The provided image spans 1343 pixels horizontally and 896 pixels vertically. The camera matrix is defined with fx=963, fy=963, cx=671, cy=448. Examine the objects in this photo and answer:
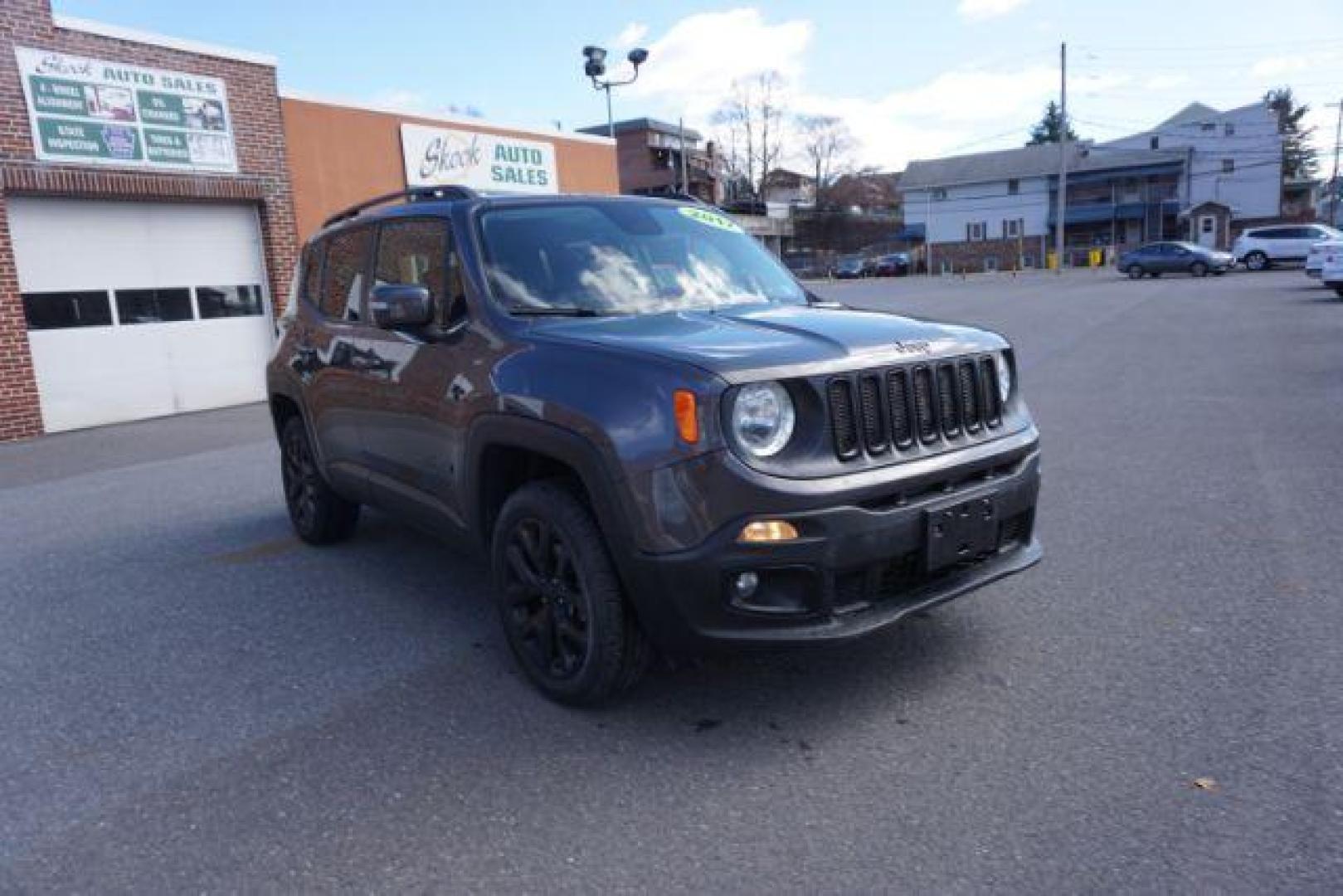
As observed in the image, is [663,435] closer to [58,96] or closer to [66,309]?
[66,309]

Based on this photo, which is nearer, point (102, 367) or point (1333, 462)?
point (1333, 462)

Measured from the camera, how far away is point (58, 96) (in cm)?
1163

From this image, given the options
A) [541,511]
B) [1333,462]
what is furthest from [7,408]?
[1333,462]

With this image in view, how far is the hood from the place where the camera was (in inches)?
120

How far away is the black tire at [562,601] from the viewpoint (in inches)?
128

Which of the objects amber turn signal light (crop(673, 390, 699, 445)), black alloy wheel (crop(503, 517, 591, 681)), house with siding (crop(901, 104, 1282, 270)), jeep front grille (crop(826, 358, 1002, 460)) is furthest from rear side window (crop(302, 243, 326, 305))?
house with siding (crop(901, 104, 1282, 270))

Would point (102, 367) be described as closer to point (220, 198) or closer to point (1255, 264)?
point (220, 198)

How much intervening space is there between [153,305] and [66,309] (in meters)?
1.09

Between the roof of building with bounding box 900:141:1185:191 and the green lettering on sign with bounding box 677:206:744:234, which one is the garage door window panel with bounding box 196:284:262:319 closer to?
the green lettering on sign with bounding box 677:206:744:234

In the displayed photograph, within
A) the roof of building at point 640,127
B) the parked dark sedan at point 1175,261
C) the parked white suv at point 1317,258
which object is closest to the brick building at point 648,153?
the roof of building at point 640,127

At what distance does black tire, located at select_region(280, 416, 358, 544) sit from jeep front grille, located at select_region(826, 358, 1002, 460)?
352 cm

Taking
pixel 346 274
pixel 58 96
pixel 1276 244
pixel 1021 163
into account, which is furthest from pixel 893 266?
pixel 346 274

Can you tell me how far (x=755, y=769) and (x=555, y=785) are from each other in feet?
2.06

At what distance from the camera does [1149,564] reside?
4.75m
